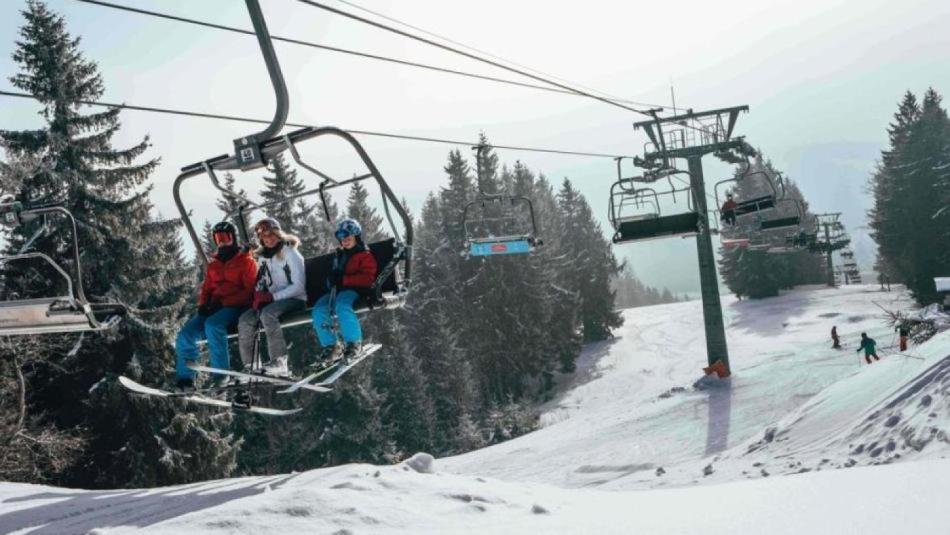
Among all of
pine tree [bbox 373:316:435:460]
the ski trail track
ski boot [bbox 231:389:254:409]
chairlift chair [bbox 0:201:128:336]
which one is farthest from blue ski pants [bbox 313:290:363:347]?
pine tree [bbox 373:316:435:460]

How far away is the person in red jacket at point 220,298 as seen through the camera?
9.07m

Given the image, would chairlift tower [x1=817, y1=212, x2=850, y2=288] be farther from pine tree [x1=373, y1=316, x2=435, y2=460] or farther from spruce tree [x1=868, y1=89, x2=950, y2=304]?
pine tree [x1=373, y1=316, x2=435, y2=460]

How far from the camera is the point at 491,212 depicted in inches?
1902

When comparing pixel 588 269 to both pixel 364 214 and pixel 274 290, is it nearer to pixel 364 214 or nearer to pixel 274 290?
pixel 364 214

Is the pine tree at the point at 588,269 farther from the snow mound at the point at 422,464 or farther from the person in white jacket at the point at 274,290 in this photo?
the person in white jacket at the point at 274,290

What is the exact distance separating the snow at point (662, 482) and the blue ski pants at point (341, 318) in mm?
1702

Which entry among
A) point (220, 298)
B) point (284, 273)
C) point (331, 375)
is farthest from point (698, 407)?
point (220, 298)

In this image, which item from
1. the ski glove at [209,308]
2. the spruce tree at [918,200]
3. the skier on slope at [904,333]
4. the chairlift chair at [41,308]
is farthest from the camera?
the spruce tree at [918,200]

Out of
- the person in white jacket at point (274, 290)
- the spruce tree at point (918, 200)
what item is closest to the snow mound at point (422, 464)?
the person in white jacket at point (274, 290)

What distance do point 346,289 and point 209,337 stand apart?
185 cm

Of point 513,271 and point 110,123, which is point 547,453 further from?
point 513,271

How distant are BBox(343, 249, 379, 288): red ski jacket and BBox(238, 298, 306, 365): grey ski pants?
2.42ft

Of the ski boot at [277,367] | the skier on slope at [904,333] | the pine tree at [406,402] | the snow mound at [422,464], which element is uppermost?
the ski boot at [277,367]

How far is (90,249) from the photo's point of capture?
20.1 m
